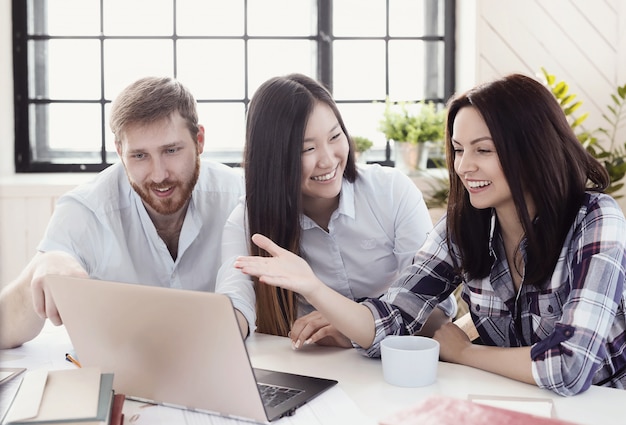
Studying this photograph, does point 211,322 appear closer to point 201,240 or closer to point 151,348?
point 151,348

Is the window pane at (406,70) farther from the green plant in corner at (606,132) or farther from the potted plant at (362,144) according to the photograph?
the green plant in corner at (606,132)

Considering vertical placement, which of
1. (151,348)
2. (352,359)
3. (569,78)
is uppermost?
(569,78)

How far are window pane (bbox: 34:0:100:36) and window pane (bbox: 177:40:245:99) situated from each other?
439 millimetres

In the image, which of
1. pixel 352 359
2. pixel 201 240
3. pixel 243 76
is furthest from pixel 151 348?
pixel 243 76

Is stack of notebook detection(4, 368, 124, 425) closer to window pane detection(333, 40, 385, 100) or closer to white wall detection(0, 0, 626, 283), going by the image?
white wall detection(0, 0, 626, 283)

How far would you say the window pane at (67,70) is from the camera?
346 cm

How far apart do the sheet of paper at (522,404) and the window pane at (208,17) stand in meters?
2.77

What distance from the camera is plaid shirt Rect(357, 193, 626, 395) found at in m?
1.29

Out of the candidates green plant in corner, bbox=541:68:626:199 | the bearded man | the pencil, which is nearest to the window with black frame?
green plant in corner, bbox=541:68:626:199

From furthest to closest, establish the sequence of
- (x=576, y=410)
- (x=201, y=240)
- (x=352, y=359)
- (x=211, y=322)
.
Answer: (x=201, y=240), (x=352, y=359), (x=576, y=410), (x=211, y=322)

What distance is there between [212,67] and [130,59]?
41 cm

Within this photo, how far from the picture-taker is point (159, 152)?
1.94 m

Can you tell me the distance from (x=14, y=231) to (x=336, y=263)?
1.79 meters

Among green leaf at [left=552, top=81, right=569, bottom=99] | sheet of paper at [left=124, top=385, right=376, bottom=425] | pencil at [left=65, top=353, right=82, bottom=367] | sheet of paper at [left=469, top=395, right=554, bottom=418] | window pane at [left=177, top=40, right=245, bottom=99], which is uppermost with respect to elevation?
window pane at [left=177, top=40, right=245, bottom=99]
